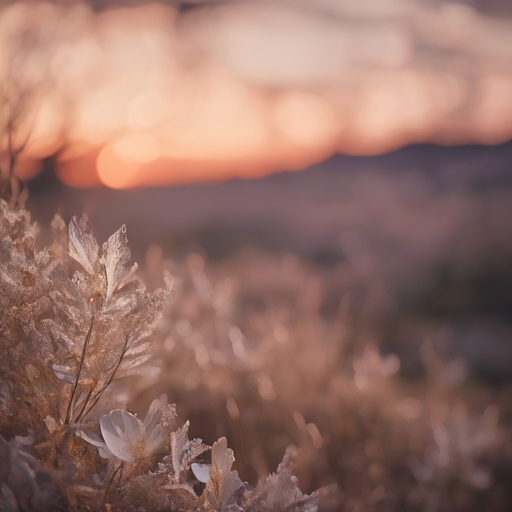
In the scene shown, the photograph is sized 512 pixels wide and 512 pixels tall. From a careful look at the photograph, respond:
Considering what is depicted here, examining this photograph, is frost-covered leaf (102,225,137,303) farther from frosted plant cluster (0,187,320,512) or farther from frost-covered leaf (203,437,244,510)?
frost-covered leaf (203,437,244,510)

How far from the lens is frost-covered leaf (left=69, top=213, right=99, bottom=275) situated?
1.40 ft

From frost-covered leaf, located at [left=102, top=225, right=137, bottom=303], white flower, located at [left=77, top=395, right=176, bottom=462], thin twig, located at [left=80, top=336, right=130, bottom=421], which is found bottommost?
white flower, located at [left=77, top=395, right=176, bottom=462]

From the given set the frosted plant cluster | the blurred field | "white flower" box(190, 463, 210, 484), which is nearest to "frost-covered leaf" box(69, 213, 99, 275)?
the frosted plant cluster

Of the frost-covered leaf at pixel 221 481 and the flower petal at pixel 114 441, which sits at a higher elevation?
the flower petal at pixel 114 441

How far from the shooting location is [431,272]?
20.5ft

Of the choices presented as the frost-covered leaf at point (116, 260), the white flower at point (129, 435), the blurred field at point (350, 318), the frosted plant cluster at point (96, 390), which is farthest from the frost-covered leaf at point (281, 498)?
the blurred field at point (350, 318)

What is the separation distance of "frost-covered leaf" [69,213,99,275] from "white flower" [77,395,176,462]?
0.14 m

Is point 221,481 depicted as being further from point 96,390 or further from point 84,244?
point 84,244

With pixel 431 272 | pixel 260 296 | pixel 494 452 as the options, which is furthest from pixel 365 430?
pixel 431 272

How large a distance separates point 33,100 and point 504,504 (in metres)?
1.95

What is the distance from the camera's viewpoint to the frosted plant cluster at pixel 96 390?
1.37ft

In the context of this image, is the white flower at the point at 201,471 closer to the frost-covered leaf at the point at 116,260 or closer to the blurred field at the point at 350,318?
the frost-covered leaf at the point at 116,260

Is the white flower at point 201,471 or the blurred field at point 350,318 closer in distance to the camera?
the white flower at point 201,471

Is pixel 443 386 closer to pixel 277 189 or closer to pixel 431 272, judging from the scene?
pixel 431 272
